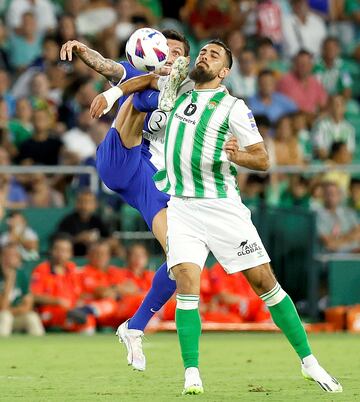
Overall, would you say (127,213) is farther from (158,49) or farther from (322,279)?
(158,49)

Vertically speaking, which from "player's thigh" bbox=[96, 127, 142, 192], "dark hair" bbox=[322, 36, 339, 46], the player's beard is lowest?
"player's thigh" bbox=[96, 127, 142, 192]

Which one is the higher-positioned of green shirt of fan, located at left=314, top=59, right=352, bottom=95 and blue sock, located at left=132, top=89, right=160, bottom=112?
blue sock, located at left=132, top=89, right=160, bottom=112

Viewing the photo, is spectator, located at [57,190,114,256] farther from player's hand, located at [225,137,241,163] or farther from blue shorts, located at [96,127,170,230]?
player's hand, located at [225,137,241,163]

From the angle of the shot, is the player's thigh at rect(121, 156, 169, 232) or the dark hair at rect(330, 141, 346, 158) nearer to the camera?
the player's thigh at rect(121, 156, 169, 232)

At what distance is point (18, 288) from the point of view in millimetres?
15539

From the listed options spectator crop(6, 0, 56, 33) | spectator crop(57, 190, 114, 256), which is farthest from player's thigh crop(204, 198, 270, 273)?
spectator crop(6, 0, 56, 33)

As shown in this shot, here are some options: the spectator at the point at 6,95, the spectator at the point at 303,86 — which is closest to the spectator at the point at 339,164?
the spectator at the point at 303,86

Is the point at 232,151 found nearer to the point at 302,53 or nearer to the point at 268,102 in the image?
the point at 268,102

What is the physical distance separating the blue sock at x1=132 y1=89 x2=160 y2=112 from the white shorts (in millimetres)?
851

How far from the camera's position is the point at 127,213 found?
16672mm

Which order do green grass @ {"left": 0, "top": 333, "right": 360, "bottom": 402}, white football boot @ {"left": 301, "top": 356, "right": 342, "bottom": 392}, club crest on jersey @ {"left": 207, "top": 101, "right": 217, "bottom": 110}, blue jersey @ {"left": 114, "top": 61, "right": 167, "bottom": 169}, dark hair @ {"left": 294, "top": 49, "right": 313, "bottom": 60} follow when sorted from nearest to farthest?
green grass @ {"left": 0, "top": 333, "right": 360, "bottom": 402}, white football boot @ {"left": 301, "top": 356, "right": 342, "bottom": 392}, club crest on jersey @ {"left": 207, "top": 101, "right": 217, "bottom": 110}, blue jersey @ {"left": 114, "top": 61, "right": 167, "bottom": 169}, dark hair @ {"left": 294, "top": 49, "right": 313, "bottom": 60}

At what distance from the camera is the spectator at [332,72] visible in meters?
20.4

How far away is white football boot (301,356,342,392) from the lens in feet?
28.2

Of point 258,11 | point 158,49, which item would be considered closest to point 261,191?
point 258,11
